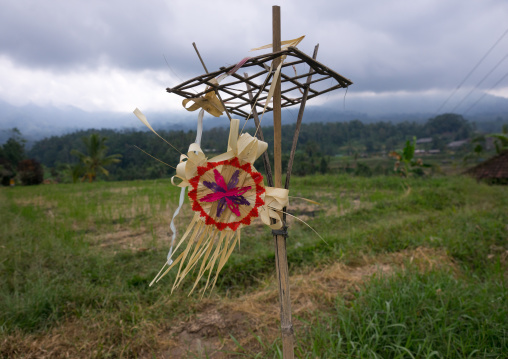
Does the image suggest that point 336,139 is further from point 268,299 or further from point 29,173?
point 268,299

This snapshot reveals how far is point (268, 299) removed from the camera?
2057 mm

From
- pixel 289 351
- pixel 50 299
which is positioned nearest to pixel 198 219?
pixel 289 351

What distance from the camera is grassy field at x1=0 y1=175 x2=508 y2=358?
150cm

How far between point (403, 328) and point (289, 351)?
1.00 m

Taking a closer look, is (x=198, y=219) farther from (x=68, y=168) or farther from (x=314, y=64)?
(x=68, y=168)

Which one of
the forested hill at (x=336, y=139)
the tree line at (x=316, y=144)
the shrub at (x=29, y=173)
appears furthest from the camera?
the shrub at (x=29, y=173)

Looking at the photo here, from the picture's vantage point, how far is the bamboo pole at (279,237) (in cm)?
72

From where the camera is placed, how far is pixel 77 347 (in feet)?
5.25

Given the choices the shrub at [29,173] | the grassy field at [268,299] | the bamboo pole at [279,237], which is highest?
the bamboo pole at [279,237]

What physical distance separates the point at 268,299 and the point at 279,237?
1.45 meters

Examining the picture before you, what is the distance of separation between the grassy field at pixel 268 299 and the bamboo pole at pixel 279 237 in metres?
Answer: 0.67

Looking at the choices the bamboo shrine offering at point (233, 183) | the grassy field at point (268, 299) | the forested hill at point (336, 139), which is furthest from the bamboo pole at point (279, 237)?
the forested hill at point (336, 139)

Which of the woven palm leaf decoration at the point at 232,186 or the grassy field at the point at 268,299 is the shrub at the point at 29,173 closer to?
the grassy field at the point at 268,299

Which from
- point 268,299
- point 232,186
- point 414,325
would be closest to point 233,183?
point 232,186
